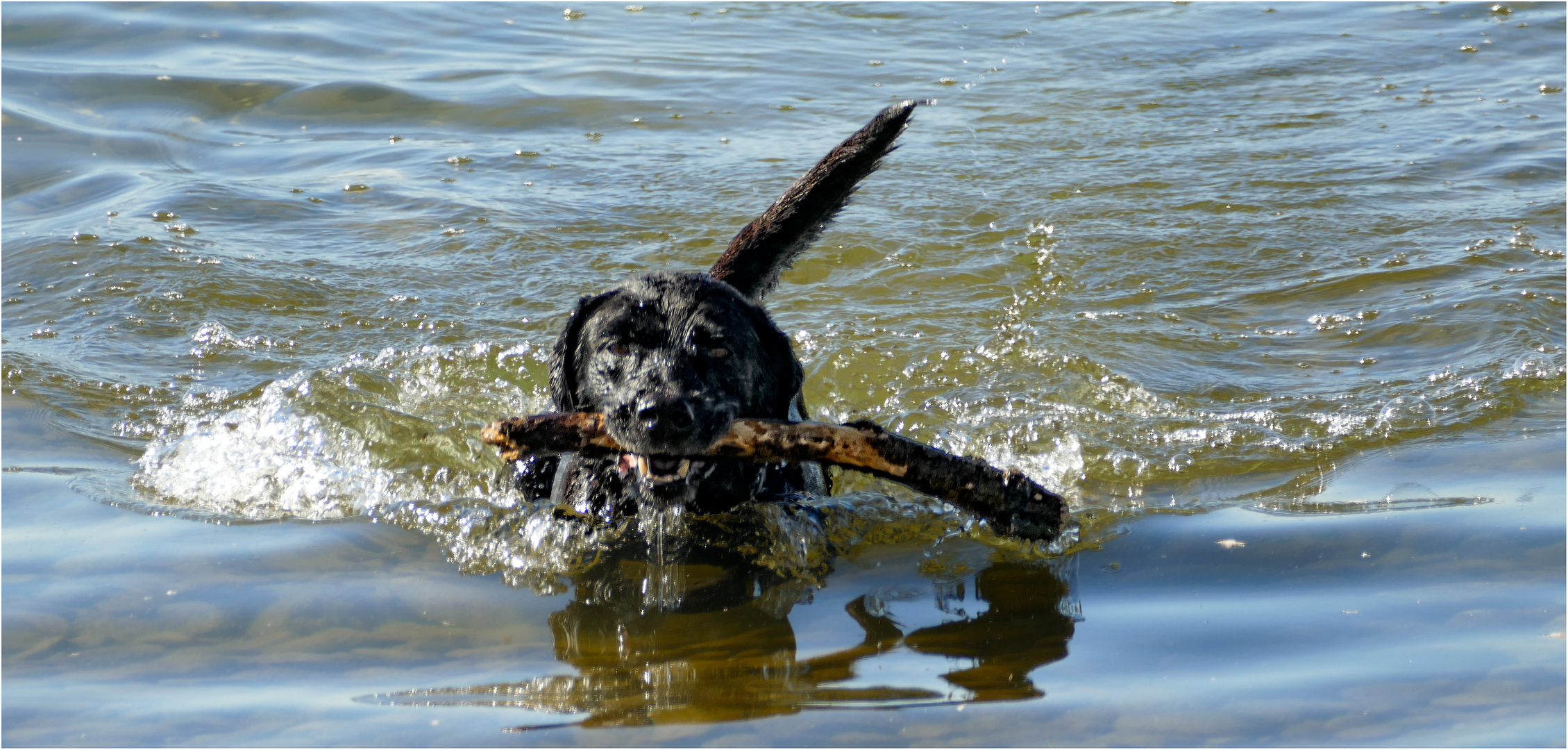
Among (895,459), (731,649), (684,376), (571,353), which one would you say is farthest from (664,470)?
(571,353)

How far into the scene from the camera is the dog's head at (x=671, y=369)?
11.8 feet

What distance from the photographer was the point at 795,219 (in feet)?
16.4

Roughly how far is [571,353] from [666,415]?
39.9 inches

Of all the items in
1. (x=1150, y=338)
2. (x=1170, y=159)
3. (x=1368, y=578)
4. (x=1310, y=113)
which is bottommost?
(x=1368, y=578)

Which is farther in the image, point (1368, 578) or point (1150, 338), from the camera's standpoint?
point (1150, 338)

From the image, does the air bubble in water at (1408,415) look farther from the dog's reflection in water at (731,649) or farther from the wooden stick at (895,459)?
the wooden stick at (895,459)

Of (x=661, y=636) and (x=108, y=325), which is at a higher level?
(x=108, y=325)

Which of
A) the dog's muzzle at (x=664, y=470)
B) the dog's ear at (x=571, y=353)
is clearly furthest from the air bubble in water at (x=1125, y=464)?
the dog's ear at (x=571, y=353)

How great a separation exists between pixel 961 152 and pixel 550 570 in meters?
6.20

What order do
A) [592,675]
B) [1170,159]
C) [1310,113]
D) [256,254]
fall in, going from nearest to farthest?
[592,675] < [256,254] < [1170,159] < [1310,113]

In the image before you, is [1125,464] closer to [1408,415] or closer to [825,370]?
[1408,415]

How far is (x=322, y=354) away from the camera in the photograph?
638cm

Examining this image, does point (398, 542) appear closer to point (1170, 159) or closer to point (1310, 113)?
point (1170, 159)

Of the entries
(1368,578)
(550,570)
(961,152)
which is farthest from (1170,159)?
(550,570)
